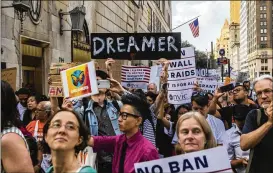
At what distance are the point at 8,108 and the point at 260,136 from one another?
1974 mm

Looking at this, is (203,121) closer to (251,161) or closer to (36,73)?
(251,161)

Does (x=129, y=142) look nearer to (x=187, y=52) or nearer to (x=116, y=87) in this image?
(x=116, y=87)

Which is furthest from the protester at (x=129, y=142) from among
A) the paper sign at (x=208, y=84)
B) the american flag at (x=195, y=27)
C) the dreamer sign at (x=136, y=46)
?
the american flag at (x=195, y=27)

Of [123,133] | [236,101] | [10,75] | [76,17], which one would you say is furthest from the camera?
[76,17]

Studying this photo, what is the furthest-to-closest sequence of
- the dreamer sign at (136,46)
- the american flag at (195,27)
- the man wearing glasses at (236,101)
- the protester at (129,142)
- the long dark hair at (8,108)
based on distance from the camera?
1. the american flag at (195,27)
2. the dreamer sign at (136,46)
3. the man wearing glasses at (236,101)
4. the protester at (129,142)
5. the long dark hair at (8,108)

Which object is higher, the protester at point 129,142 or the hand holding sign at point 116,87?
the hand holding sign at point 116,87

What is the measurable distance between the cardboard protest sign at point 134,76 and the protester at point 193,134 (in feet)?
25.1

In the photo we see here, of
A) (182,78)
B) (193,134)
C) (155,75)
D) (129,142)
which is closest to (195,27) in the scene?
(155,75)

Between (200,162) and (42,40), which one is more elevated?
(42,40)

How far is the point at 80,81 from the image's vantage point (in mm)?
5371

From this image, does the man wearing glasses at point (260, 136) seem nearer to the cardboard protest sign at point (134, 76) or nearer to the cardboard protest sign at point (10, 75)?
the cardboard protest sign at point (10, 75)

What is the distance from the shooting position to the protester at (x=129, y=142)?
4.03m

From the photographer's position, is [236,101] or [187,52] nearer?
[236,101]

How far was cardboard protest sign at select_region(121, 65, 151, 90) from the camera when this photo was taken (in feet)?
36.8
